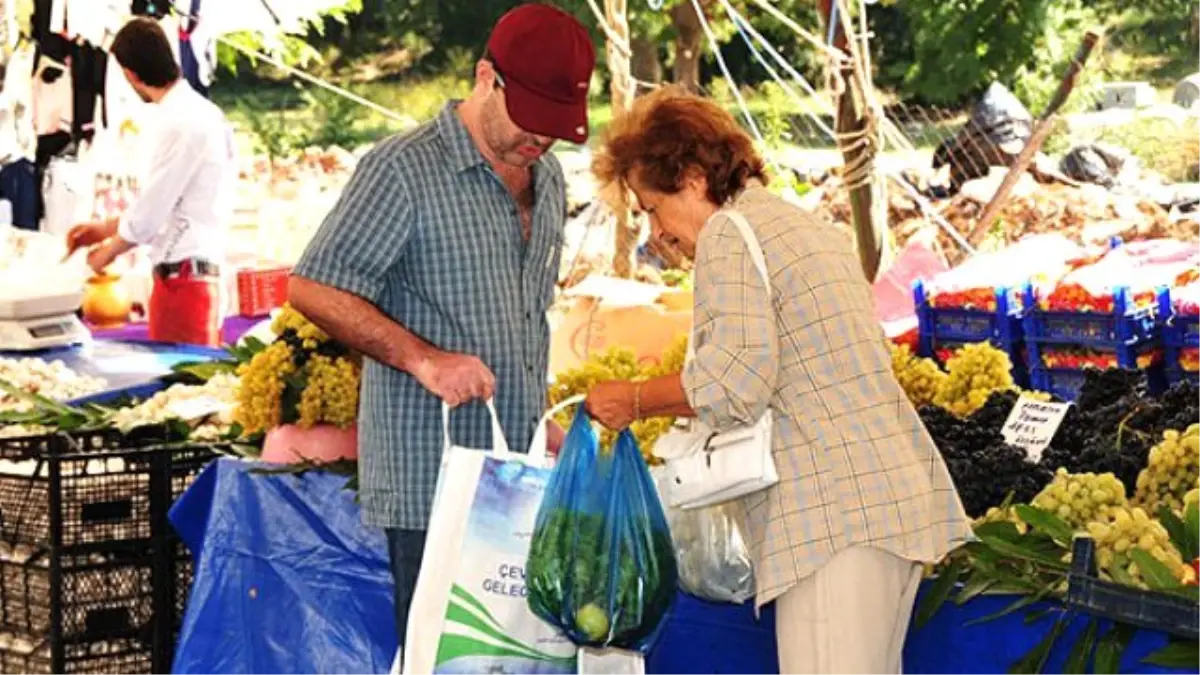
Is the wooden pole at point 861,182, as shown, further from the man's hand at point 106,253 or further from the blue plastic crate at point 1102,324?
the man's hand at point 106,253

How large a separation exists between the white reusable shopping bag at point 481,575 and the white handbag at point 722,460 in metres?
0.25

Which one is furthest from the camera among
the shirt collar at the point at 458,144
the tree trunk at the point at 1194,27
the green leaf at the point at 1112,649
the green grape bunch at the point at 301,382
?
the tree trunk at the point at 1194,27

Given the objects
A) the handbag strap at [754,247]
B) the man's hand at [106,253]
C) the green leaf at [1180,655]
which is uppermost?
the handbag strap at [754,247]

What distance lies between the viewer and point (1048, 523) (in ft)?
11.0

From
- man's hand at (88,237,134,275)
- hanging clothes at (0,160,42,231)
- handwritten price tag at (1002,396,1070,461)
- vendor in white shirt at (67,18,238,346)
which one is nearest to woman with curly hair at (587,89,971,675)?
handwritten price tag at (1002,396,1070,461)

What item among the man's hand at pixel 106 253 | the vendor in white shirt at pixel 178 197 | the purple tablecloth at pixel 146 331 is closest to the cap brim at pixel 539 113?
the vendor in white shirt at pixel 178 197

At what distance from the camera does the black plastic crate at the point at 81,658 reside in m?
4.77

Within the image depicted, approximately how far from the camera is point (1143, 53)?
2145 cm

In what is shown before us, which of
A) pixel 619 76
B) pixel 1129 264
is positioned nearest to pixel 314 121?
pixel 619 76

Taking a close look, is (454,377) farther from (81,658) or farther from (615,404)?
(81,658)

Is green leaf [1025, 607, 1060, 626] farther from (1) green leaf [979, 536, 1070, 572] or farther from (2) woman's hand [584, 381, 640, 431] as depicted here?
(2) woman's hand [584, 381, 640, 431]

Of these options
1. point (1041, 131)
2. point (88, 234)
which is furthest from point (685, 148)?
point (1041, 131)

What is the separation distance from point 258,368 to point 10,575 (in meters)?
0.80

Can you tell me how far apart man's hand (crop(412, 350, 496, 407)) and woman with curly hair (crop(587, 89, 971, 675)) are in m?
0.39
